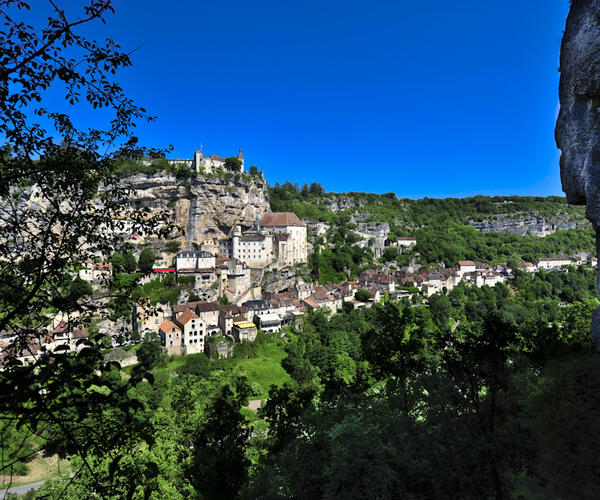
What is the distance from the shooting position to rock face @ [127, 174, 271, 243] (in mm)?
42688

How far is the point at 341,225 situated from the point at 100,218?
68059mm

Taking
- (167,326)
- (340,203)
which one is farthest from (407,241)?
(167,326)

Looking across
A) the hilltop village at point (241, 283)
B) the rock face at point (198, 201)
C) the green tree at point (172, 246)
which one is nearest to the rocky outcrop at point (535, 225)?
the hilltop village at point (241, 283)

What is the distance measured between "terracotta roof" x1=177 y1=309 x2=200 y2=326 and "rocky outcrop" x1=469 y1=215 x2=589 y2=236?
89.7 meters

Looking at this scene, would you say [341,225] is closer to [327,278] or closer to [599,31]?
[327,278]

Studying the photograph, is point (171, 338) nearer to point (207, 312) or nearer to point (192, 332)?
Result: point (192, 332)

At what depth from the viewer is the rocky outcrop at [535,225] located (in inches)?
3273

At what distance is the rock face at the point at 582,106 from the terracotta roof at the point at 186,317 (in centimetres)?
2674

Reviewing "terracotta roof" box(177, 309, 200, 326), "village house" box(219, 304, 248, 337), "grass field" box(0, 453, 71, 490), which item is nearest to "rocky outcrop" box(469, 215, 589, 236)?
"village house" box(219, 304, 248, 337)

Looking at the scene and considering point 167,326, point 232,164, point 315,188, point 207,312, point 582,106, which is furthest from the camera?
point 315,188

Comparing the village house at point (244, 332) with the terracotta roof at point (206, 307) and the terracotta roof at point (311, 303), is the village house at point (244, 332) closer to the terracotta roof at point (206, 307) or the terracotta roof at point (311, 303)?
the terracotta roof at point (206, 307)

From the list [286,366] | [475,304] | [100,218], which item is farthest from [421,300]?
[100,218]

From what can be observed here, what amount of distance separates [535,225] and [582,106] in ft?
322

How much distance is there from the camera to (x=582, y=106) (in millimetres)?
5961
